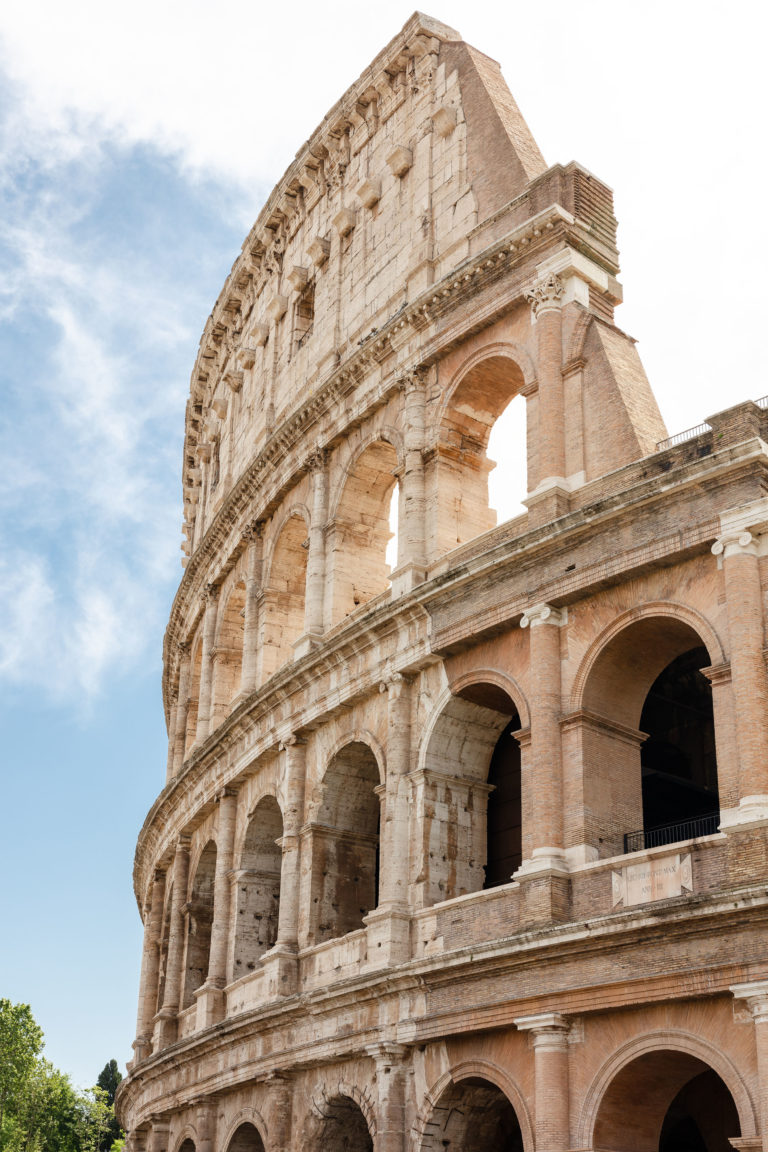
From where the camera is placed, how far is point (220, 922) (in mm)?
21391

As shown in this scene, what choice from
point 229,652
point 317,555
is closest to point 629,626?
point 317,555

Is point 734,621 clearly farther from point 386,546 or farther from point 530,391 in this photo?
point 386,546

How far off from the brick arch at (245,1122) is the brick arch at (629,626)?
7.66 metres

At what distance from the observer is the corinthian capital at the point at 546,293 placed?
58.2ft

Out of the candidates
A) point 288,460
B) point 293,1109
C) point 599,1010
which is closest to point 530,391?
point 288,460

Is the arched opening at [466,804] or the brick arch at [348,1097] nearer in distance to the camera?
the brick arch at [348,1097]

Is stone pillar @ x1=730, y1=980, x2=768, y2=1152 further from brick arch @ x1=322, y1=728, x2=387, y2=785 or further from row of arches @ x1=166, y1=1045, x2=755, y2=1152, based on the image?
brick arch @ x1=322, y1=728, x2=387, y2=785

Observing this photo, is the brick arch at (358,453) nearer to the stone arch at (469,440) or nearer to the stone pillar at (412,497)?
the stone pillar at (412,497)

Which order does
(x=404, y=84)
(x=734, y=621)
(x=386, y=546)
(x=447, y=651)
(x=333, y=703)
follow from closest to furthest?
(x=734, y=621) < (x=447, y=651) < (x=333, y=703) < (x=386, y=546) < (x=404, y=84)

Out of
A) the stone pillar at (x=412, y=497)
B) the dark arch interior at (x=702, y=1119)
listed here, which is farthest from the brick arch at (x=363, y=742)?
the dark arch interior at (x=702, y=1119)

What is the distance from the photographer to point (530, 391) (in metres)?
17.7

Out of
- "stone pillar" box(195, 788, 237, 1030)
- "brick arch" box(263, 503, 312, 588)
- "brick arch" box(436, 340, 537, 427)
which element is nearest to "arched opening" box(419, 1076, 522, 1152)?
"stone pillar" box(195, 788, 237, 1030)

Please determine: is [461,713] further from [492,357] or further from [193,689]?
[193,689]

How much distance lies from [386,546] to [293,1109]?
27.3 ft
